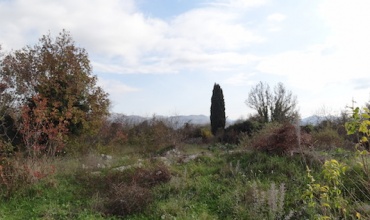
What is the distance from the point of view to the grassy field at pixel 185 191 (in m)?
5.53

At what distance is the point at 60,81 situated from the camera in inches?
465

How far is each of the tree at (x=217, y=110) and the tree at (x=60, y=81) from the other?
1174cm

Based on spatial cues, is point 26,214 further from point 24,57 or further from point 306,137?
point 24,57

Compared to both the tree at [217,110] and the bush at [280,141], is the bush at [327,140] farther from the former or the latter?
the tree at [217,110]

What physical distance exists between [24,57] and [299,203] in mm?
10667

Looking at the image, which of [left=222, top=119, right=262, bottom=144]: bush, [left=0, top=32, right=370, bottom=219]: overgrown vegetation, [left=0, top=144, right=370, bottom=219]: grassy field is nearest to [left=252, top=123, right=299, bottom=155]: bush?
[left=0, top=32, right=370, bottom=219]: overgrown vegetation

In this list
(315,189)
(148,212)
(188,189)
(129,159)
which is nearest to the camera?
(315,189)

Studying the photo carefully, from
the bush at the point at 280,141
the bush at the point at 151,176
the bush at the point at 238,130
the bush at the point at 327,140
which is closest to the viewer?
the bush at the point at 151,176

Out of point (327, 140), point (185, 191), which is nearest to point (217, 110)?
point (327, 140)

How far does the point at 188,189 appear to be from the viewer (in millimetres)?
6949

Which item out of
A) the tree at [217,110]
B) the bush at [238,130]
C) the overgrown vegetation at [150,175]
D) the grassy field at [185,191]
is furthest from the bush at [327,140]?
the tree at [217,110]

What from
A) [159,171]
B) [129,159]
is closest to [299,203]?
[159,171]

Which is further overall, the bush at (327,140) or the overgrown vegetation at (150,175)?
the bush at (327,140)

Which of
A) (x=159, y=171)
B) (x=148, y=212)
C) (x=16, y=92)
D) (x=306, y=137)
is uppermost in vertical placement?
(x=16, y=92)
